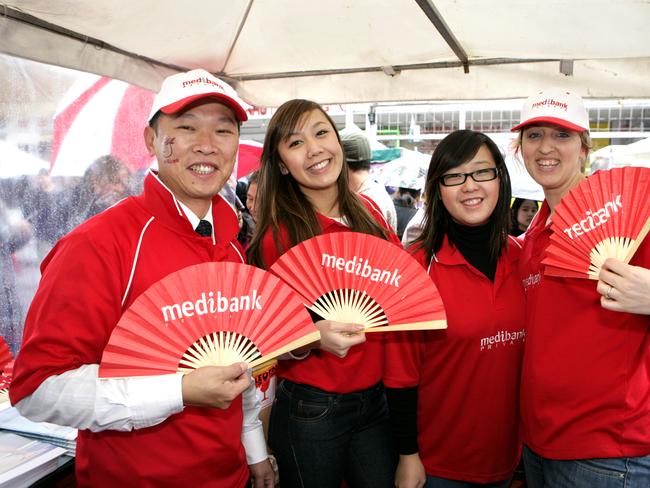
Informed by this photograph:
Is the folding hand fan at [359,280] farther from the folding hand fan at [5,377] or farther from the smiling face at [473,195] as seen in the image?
the folding hand fan at [5,377]

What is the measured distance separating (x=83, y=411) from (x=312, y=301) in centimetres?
75

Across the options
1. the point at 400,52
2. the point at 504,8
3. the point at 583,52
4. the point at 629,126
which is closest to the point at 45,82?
the point at 400,52

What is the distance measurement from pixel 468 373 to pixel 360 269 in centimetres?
59

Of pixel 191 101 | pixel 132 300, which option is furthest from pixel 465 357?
pixel 191 101

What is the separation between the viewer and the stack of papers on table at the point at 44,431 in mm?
1943

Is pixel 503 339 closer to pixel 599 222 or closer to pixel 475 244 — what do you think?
pixel 475 244

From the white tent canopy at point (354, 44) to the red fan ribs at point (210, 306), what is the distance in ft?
5.32

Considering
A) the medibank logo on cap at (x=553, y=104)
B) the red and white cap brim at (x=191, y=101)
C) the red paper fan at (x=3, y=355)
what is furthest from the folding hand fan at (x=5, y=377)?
the medibank logo on cap at (x=553, y=104)

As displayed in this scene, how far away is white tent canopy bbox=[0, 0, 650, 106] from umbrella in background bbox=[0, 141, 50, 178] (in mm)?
686

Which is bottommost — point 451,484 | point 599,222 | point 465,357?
point 451,484

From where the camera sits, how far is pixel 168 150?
64.0 inches

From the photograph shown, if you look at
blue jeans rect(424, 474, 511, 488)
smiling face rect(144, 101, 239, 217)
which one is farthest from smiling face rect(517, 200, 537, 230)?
smiling face rect(144, 101, 239, 217)

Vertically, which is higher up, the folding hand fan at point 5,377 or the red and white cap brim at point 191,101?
the red and white cap brim at point 191,101

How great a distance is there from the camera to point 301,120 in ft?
6.98
